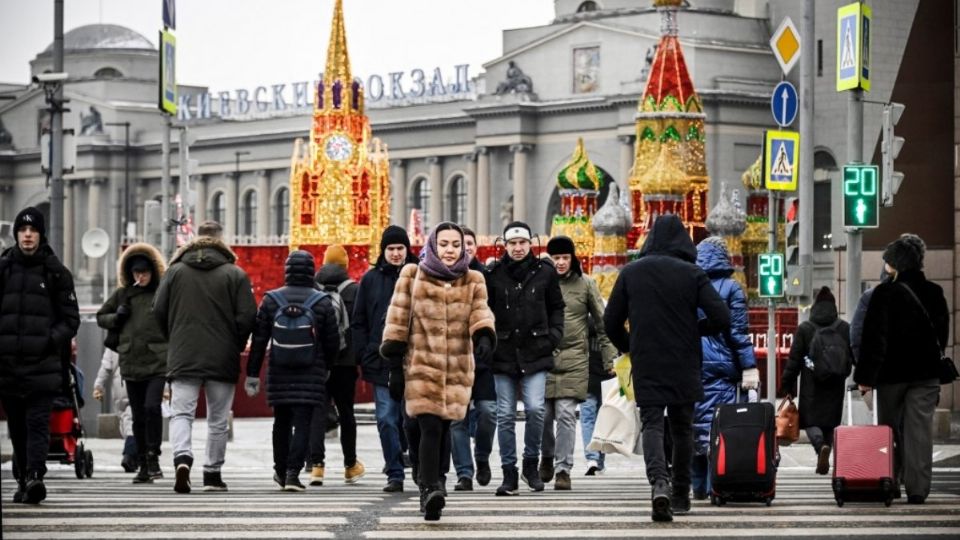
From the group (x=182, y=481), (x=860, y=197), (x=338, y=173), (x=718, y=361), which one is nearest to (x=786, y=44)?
(x=860, y=197)

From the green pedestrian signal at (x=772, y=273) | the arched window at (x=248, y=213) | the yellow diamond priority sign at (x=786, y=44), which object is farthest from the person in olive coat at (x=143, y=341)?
the arched window at (x=248, y=213)

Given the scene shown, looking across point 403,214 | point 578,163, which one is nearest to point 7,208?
point 403,214

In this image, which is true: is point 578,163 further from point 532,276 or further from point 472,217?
point 472,217

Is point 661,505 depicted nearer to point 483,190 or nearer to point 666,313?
point 666,313

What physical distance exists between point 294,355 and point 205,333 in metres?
0.74

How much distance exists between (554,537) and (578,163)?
1516 inches

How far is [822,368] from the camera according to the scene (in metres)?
22.5

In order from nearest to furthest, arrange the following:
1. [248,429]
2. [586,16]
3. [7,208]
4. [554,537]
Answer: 1. [554,537]
2. [248,429]
3. [586,16]
4. [7,208]

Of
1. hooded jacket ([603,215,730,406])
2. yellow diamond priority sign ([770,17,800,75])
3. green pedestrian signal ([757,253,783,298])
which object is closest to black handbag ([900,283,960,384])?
hooded jacket ([603,215,730,406])

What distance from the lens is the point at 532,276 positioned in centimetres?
1842

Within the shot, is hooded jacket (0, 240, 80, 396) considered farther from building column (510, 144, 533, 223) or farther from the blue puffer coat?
building column (510, 144, 533, 223)

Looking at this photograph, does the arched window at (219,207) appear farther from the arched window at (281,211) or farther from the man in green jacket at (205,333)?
the man in green jacket at (205,333)

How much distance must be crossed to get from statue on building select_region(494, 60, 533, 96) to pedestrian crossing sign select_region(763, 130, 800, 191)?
66.3 metres

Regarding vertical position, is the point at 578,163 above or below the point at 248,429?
above
